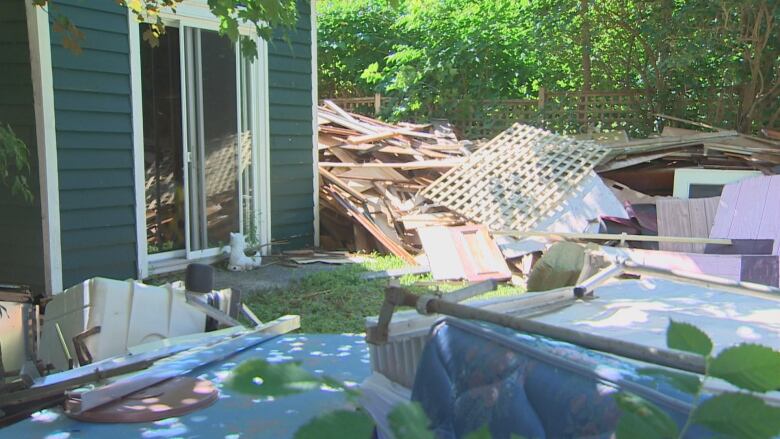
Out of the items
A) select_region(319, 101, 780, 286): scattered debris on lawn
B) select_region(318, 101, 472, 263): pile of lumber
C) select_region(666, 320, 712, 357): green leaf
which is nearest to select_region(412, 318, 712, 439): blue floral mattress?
select_region(666, 320, 712, 357): green leaf

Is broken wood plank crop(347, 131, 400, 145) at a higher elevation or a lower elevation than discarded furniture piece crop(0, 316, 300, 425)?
higher

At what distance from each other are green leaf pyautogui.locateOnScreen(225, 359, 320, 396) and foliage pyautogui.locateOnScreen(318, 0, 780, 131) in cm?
1016

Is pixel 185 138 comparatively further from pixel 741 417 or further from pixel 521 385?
pixel 741 417

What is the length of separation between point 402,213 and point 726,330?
675 centimetres

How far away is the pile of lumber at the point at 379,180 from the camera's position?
29.6ft

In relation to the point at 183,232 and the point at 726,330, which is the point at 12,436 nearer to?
the point at 726,330

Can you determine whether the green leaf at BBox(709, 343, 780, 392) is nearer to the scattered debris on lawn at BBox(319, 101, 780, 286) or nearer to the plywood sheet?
the scattered debris on lawn at BBox(319, 101, 780, 286)

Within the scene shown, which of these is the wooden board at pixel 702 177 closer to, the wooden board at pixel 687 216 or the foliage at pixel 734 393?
the wooden board at pixel 687 216

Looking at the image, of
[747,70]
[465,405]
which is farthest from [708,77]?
[465,405]

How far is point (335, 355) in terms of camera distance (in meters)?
3.98

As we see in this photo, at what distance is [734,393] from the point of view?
804 mm

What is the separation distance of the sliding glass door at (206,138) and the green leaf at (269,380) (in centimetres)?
691

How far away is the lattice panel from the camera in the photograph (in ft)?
28.3

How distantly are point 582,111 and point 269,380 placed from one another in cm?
1213
